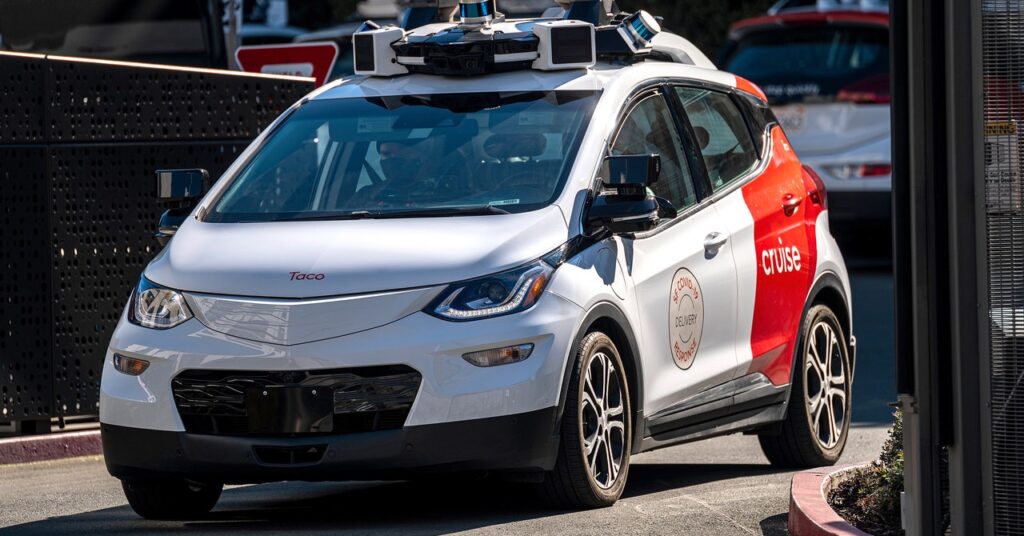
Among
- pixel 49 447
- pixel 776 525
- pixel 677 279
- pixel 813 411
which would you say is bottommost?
pixel 49 447

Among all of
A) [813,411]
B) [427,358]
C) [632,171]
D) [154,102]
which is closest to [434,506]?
[427,358]

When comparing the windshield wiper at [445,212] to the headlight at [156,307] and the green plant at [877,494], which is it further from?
the green plant at [877,494]

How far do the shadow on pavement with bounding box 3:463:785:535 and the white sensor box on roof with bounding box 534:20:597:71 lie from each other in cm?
171

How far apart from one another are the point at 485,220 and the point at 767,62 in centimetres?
1039

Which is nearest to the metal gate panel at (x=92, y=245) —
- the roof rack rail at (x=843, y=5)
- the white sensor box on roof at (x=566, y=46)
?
the white sensor box on roof at (x=566, y=46)

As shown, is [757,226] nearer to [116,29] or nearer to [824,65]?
[116,29]

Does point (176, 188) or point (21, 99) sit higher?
point (21, 99)

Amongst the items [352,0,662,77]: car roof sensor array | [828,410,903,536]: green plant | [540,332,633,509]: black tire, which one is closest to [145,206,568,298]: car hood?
[540,332,633,509]: black tire

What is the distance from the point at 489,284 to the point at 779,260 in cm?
209

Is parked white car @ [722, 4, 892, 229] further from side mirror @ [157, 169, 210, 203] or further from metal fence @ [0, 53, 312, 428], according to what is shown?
side mirror @ [157, 169, 210, 203]

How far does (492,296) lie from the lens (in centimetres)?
665

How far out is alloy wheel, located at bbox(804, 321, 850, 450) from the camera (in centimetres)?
857

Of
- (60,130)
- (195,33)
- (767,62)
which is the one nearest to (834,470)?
(60,130)

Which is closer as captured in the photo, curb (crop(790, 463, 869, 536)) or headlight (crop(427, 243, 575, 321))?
curb (crop(790, 463, 869, 536))
